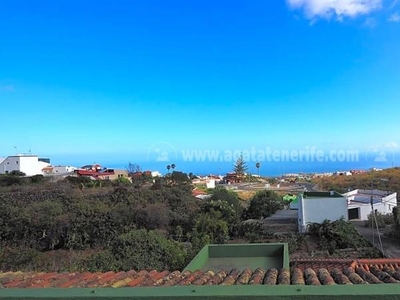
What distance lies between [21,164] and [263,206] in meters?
28.2

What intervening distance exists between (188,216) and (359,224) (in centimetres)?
825

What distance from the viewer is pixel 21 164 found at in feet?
125

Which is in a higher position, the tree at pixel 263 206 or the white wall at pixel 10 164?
the white wall at pixel 10 164

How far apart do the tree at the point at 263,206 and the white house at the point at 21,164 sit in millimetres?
26225

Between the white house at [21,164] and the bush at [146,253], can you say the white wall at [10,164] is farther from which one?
the bush at [146,253]

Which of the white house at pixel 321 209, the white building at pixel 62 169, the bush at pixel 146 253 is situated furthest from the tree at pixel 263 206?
the white building at pixel 62 169

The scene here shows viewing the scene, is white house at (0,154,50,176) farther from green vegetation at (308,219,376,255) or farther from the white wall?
green vegetation at (308,219,376,255)

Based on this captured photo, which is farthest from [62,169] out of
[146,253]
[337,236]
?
[146,253]

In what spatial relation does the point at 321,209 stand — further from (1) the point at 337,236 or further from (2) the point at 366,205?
(2) the point at 366,205

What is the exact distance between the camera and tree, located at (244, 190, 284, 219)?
2130cm

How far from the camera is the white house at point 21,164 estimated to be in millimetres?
37875

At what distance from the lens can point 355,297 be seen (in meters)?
1.47

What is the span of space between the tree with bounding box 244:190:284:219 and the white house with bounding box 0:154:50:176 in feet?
86.0

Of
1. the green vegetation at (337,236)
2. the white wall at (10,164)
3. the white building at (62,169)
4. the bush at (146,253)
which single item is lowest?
the green vegetation at (337,236)
